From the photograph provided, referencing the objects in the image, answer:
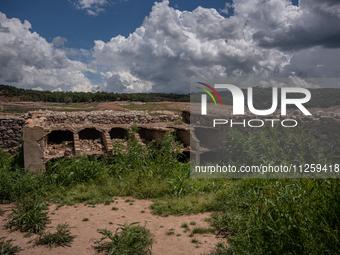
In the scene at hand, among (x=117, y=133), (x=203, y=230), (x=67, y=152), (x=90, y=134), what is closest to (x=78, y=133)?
(x=90, y=134)

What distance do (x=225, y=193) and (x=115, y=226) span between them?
2.17 meters

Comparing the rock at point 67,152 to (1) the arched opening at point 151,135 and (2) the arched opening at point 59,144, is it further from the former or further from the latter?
(1) the arched opening at point 151,135

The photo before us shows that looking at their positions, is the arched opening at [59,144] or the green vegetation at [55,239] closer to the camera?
the green vegetation at [55,239]

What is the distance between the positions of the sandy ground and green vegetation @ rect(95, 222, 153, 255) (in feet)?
0.40

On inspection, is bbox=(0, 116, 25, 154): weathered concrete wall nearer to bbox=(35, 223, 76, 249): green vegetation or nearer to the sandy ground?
the sandy ground

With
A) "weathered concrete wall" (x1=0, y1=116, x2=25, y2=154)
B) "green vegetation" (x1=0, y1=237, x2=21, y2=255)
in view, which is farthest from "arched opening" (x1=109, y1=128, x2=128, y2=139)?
"green vegetation" (x1=0, y1=237, x2=21, y2=255)

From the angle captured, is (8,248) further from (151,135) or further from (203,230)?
(151,135)

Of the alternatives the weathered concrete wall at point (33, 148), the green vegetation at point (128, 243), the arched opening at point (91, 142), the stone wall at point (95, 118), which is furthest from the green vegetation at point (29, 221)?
the stone wall at point (95, 118)

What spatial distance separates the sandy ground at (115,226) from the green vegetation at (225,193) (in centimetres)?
17

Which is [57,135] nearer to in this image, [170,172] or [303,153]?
[170,172]

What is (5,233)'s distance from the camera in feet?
11.7

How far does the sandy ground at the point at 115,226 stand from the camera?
3.15m

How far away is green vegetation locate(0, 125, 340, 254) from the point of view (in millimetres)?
2666

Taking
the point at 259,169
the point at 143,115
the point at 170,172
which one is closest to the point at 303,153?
the point at 259,169
